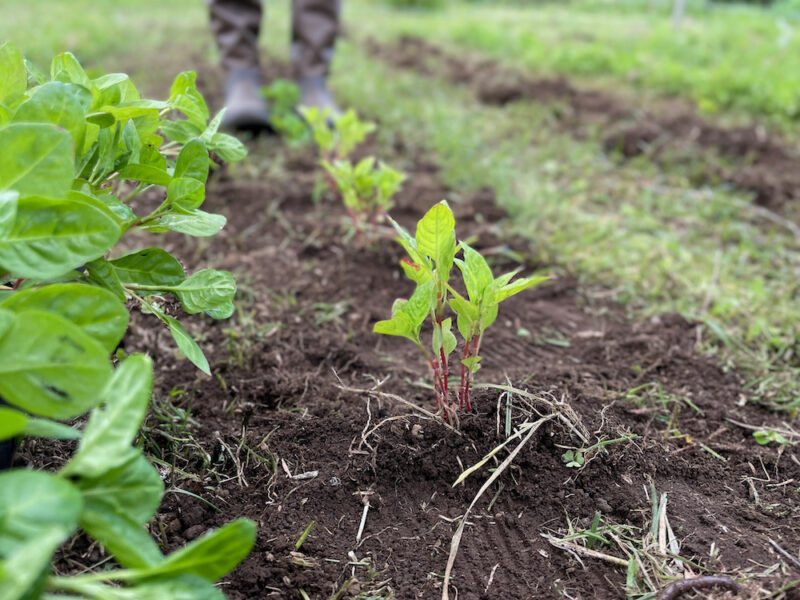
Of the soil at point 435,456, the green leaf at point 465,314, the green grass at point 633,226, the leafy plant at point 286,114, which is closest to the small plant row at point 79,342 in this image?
the soil at point 435,456

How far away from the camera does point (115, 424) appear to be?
829mm

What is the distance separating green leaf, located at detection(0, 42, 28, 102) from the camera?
1.18 metres

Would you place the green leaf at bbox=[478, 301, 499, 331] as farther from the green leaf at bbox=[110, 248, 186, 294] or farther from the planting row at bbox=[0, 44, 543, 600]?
the green leaf at bbox=[110, 248, 186, 294]

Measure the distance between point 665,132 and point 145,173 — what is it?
12.3 ft

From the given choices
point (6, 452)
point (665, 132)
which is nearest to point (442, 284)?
point (6, 452)

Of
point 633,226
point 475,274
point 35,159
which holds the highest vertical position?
point 35,159

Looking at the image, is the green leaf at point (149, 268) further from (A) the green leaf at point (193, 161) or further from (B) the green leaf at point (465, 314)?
(B) the green leaf at point (465, 314)

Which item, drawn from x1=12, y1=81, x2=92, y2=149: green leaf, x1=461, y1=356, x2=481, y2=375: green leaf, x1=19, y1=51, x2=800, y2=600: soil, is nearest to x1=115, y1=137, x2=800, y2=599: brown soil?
x1=19, y1=51, x2=800, y2=600: soil

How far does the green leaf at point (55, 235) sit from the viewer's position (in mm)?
944

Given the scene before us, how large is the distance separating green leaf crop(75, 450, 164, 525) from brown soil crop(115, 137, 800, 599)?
42cm

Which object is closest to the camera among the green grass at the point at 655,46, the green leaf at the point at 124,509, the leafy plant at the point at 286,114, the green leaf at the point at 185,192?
the green leaf at the point at 124,509

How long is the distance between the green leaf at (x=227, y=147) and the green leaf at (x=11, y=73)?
0.39 meters

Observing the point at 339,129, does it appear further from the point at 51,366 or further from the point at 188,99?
the point at 51,366

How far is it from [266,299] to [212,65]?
13.1ft
